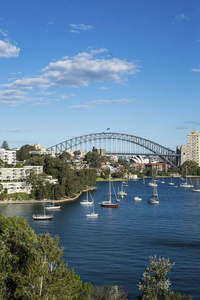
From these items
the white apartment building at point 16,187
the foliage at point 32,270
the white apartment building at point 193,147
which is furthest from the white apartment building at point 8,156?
the white apartment building at point 193,147

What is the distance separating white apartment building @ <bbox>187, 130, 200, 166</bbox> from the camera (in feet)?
527

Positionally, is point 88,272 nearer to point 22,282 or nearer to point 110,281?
point 110,281

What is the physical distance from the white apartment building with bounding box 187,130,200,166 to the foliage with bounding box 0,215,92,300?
5928 inches

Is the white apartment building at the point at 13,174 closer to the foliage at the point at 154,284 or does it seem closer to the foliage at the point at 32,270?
the foliage at the point at 32,270

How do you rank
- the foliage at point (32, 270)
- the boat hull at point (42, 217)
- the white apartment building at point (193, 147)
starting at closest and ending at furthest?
the foliage at point (32, 270), the boat hull at point (42, 217), the white apartment building at point (193, 147)

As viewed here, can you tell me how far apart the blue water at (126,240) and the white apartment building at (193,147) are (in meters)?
115

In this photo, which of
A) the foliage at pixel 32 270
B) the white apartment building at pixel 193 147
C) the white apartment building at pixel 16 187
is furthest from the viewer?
the white apartment building at pixel 193 147

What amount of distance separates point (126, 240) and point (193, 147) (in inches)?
5417

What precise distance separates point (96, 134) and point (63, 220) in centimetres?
10821

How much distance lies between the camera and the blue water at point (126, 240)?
20.9 meters

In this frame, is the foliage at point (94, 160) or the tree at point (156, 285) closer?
the tree at point (156, 285)

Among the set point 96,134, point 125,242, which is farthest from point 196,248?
point 96,134

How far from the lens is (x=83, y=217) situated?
135ft

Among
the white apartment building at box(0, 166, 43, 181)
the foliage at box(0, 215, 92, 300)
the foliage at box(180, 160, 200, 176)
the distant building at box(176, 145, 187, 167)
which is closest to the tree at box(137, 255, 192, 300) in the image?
the foliage at box(0, 215, 92, 300)
